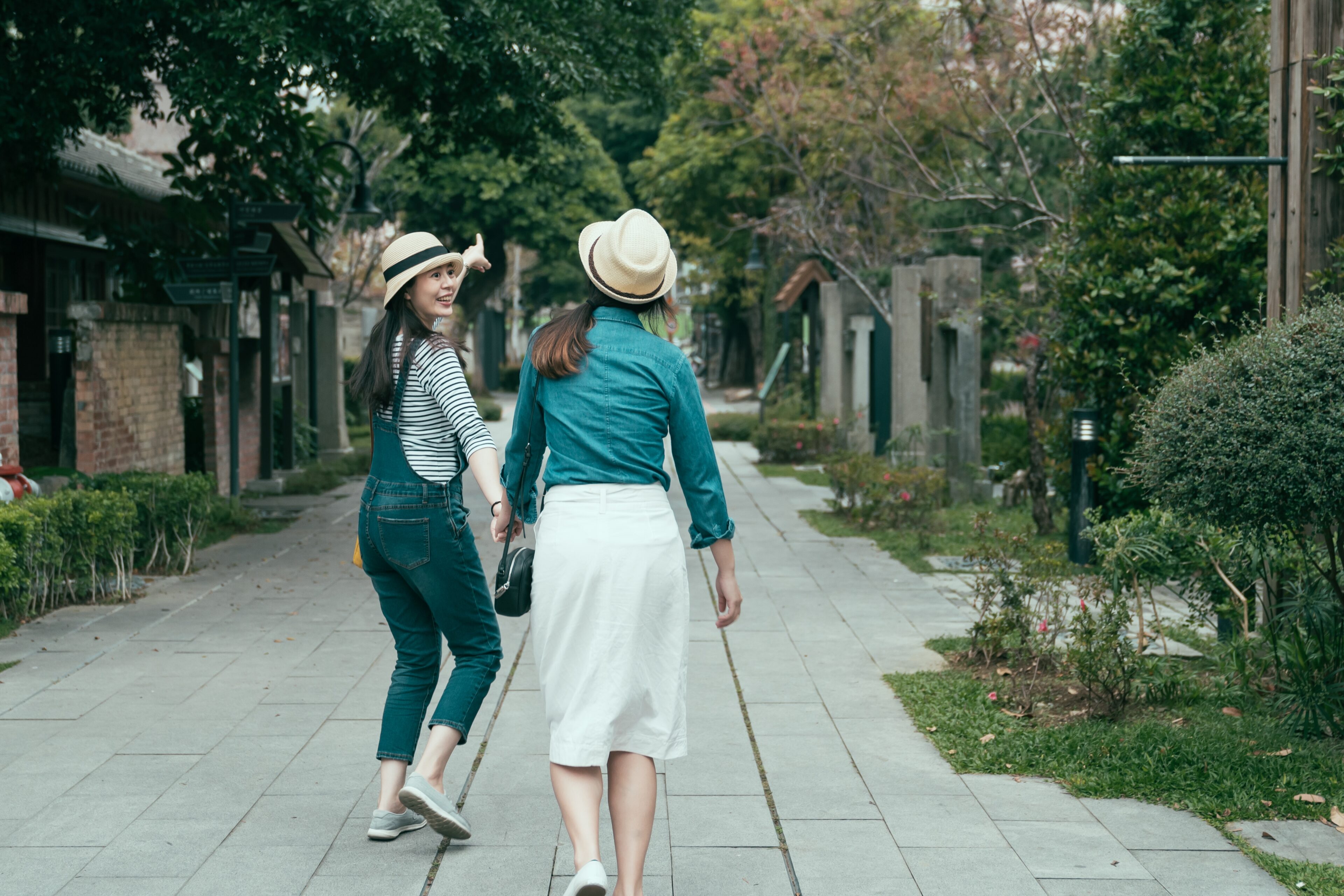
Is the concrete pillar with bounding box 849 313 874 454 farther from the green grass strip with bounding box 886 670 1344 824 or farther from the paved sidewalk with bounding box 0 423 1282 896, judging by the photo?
the green grass strip with bounding box 886 670 1344 824

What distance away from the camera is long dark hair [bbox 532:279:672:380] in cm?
357

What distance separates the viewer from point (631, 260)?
11.8ft

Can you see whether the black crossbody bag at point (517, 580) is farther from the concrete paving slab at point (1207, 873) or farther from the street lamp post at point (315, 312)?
the street lamp post at point (315, 312)

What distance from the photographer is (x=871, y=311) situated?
18547 mm

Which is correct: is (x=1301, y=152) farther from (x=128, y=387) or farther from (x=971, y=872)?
(x=128, y=387)

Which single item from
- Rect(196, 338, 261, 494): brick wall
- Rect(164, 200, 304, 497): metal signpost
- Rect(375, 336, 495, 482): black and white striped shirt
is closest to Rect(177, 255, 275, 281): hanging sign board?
Rect(164, 200, 304, 497): metal signpost

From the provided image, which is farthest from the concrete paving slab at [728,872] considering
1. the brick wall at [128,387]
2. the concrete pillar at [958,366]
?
the concrete pillar at [958,366]

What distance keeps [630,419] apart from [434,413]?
0.87 meters

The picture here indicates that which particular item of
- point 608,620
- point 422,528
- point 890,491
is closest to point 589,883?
point 608,620

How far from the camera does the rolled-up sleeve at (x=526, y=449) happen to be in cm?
369

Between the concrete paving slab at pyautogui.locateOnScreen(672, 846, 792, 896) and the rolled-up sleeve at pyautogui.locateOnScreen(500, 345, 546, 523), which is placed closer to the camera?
the rolled-up sleeve at pyautogui.locateOnScreen(500, 345, 546, 523)

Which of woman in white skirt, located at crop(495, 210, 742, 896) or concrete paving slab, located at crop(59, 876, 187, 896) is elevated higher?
woman in white skirt, located at crop(495, 210, 742, 896)

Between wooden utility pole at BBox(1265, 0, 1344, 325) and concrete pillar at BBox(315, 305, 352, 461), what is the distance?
47.4 feet

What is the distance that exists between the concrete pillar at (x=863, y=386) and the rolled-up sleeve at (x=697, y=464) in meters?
13.4
